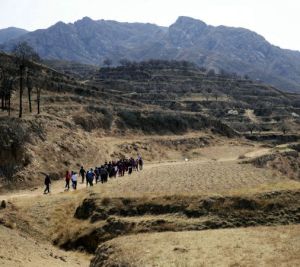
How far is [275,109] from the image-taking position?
159000 millimetres

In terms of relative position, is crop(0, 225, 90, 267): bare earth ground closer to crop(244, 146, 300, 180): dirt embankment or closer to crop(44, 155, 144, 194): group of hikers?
crop(44, 155, 144, 194): group of hikers

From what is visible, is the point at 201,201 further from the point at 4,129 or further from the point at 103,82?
the point at 103,82

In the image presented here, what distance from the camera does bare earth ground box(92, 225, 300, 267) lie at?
23797 mm

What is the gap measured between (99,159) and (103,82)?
365 feet

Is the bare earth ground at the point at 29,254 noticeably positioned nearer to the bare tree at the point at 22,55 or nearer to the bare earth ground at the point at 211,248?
the bare earth ground at the point at 211,248

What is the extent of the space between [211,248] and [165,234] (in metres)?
4.54

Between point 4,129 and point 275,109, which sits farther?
point 275,109

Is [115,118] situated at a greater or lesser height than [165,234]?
greater

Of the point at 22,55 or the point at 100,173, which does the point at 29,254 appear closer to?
the point at 100,173

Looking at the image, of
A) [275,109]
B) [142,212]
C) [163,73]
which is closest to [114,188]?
[142,212]

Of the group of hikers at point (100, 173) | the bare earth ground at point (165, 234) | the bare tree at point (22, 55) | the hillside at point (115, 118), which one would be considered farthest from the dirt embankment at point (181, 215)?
the bare tree at point (22, 55)

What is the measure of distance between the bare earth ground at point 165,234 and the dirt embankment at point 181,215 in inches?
44.0

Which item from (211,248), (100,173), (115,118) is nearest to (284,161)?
(115,118)

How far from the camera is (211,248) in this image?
25844 millimetres
